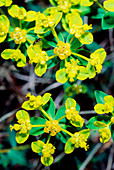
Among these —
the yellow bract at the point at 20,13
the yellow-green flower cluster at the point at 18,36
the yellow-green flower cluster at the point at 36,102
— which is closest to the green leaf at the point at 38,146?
the yellow-green flower cluster at the point at 36,102

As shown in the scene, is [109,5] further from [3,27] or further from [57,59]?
[3,27]

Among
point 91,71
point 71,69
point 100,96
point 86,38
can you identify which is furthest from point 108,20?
point 100,96

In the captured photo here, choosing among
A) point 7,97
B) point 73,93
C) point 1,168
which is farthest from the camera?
point 7,97

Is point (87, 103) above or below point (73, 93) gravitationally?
below

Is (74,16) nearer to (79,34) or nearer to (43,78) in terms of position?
(79,34)

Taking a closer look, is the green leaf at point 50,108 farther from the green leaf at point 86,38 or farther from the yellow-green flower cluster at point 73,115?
the green leaf at point 86,38

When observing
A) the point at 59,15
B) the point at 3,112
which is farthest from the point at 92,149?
the point at 59,15

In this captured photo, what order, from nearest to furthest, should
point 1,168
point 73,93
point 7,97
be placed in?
point 73,93 < point 1,168 < point 7,97
